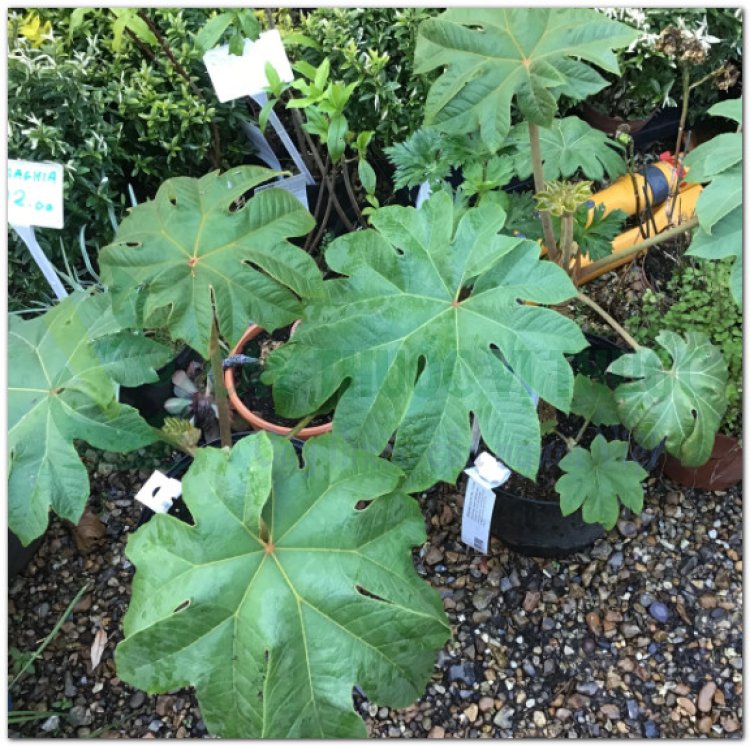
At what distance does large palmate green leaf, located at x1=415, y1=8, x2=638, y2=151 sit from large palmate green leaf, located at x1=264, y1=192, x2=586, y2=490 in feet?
0.72

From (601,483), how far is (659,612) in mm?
588

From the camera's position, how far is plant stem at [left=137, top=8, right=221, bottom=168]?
90.7 inches

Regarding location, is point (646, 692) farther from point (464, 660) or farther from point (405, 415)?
point (405, 415)

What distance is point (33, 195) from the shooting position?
1759 millimetres

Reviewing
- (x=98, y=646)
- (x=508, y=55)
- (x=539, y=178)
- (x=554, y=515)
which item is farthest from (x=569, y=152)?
(x=98, y=646)

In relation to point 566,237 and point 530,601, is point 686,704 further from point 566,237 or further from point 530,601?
point 566,237

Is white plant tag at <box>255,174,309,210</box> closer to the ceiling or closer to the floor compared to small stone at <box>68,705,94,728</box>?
closer to the ceiling

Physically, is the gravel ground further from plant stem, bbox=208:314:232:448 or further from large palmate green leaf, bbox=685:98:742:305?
large palmate green leaf, bbox=685:98:742:305

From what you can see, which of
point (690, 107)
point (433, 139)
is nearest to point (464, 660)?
point (433, 139)

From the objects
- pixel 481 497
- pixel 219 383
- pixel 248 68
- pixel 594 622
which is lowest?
pixel 594 622

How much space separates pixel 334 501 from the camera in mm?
1412

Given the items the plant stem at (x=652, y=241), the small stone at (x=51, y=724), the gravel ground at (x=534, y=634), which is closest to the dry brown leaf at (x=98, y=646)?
Answer: the gravel ground at (x=534, y=634)

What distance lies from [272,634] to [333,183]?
1773 mm

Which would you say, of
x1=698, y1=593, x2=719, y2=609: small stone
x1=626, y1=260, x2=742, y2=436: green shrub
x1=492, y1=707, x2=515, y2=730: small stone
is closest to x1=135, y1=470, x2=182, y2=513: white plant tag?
x1=492, y1=707, x2=515, y2=730: small stone
